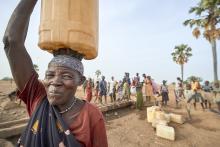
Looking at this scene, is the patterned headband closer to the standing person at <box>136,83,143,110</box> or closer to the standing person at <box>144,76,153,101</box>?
the standing person at <box>136,83,143,110</box>

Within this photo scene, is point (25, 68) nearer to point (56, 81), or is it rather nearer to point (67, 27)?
point (56, 81)

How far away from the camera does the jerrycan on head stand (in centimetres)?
170

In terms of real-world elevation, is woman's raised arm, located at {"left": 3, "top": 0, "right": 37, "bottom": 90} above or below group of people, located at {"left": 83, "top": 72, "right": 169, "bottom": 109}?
above

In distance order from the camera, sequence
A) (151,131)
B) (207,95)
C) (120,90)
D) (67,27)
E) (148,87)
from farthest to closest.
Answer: (120,90) → (148,87) → (207,95) → (151,131) → (67,27)

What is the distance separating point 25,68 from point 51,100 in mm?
356

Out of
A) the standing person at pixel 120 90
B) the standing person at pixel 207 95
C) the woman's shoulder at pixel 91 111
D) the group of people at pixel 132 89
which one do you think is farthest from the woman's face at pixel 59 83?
the standing person at pixel 120 90

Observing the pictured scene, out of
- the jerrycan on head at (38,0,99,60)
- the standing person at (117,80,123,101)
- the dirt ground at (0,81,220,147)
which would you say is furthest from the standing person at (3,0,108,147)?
the standing person at (117,80,123,101)

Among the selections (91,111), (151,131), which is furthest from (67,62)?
(151,131)

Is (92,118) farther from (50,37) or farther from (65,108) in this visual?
(50,37)

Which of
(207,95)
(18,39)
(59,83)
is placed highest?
(18,39)

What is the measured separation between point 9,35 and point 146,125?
7138 mm

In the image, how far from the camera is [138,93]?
1056cm

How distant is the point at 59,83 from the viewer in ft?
5.21

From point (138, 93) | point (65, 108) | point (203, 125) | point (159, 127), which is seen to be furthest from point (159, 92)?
point (65, 108)
